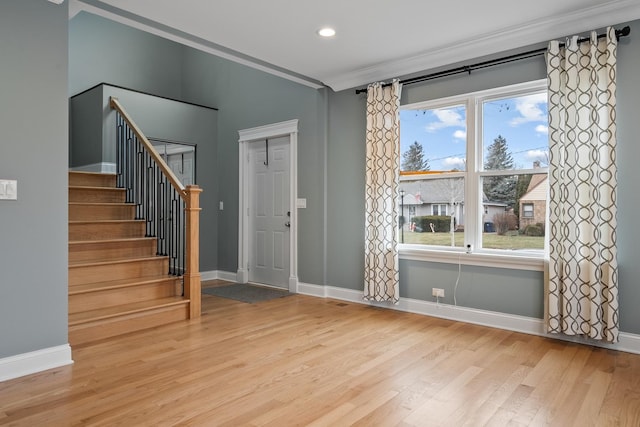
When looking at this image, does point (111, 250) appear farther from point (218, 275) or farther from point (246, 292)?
point (218, 275)

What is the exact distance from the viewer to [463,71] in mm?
3926

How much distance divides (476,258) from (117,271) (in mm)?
3358

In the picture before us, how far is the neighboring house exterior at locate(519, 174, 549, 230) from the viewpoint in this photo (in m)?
3.57

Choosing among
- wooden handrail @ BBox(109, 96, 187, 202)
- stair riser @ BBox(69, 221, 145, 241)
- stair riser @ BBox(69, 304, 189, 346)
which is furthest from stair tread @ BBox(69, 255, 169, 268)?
wooden handrail @ BBox(109, 96, 187, 202)

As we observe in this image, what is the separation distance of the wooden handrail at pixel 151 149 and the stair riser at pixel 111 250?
76cm

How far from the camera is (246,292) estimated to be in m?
5.28

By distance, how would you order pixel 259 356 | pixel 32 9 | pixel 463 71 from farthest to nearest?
1. pixel 463 71
2. pixel 259 356
3. pixel 32 9

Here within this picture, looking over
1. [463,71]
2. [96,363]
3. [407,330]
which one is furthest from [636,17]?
[96,363]

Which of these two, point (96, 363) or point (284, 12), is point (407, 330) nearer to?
point (96, 363)

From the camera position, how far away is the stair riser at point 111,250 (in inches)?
157

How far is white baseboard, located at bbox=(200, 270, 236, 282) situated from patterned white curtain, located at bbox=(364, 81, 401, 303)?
2.44 m

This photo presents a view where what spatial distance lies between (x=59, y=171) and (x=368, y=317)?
2865 millimetres

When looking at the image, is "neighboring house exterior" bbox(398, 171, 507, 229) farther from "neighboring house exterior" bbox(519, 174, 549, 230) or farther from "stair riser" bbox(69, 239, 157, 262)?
"stair riser" bbox(69, 239, 157, 262)

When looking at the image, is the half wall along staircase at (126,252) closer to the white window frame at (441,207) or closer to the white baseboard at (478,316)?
the white baseboard at (478,316)
